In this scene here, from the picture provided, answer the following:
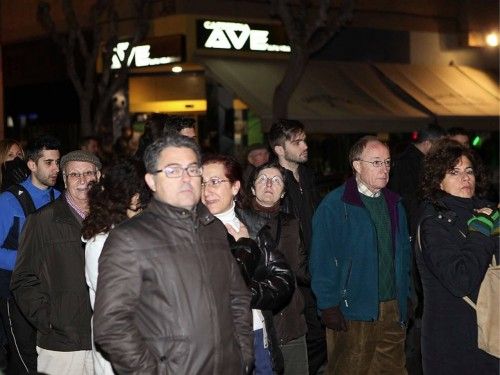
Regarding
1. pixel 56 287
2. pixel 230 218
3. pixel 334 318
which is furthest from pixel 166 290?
pixel 334 318

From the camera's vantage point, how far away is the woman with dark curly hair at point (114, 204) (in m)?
5.35

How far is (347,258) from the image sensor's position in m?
7.07

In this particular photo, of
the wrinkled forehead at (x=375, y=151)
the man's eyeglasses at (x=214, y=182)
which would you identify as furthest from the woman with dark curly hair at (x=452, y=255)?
the man's eyeglasses at (x=214, y=182)

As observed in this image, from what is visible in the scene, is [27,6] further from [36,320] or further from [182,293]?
[182,293]

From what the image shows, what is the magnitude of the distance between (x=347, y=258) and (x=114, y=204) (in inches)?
91.7

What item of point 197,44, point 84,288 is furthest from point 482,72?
point 84,288

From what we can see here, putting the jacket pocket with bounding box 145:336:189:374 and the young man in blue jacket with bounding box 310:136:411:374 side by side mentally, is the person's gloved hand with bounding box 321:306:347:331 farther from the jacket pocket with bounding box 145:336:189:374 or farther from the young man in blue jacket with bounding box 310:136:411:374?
the jacket pocket with bounding box 145:336:189:374

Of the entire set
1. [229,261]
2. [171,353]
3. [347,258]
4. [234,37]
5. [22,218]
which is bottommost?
[171,353]

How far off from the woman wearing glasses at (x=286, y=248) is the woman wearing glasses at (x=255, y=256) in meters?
0.44

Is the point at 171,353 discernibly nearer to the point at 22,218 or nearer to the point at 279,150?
the point at 22,218

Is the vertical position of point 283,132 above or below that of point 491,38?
below

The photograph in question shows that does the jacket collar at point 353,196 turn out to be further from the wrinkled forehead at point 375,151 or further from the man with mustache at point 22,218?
the man with mustache at point 22,218

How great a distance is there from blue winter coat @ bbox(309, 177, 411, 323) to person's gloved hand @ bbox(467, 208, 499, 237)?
1276 millimetres

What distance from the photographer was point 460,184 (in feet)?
20.7
